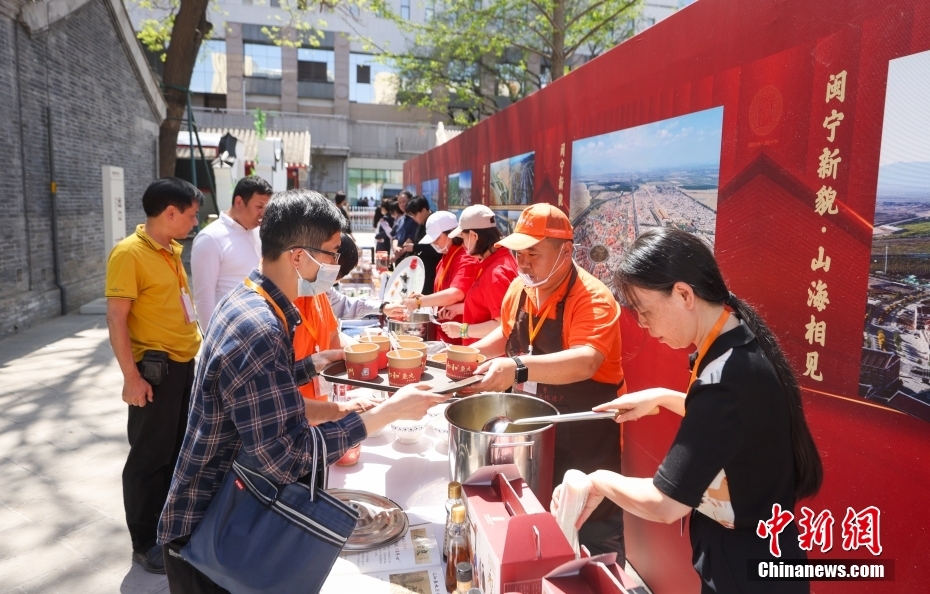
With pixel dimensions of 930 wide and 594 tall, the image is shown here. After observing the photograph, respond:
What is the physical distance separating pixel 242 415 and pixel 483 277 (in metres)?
2.33

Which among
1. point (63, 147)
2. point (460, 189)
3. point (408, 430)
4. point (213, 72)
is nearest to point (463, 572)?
point (408, 430)

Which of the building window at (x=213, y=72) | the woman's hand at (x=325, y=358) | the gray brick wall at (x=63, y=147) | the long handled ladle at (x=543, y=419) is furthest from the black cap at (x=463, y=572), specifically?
the building window at (x=213, y=72)

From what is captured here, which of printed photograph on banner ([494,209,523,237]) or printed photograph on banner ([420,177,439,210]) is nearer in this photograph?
printed photograph on banner ([494,209,523,237])

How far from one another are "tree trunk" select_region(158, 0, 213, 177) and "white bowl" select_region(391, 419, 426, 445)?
781 cm

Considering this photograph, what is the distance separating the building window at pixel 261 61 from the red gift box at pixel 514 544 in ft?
123

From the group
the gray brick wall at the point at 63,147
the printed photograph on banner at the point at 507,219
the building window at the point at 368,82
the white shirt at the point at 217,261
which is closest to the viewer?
the white shirt at the point at 217,261

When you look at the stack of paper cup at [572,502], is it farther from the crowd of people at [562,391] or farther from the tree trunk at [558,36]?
the tree trunk at [558,36]

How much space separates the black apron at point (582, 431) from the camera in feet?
8.01

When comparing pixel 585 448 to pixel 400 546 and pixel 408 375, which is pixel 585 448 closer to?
pixel 408 375

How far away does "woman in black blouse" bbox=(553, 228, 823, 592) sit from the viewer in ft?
4.29

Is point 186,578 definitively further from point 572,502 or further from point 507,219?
point 507,219

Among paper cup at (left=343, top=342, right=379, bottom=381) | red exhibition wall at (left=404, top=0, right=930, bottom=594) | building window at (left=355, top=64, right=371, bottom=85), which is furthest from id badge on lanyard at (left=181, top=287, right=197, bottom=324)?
building window at (left=355, top=64, right=371, bottom=85)

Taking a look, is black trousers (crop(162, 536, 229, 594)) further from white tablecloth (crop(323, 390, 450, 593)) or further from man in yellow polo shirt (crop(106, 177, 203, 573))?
man in yellow polo shirt (crop(106, 177, 203, 573))

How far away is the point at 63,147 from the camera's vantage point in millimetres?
9555
